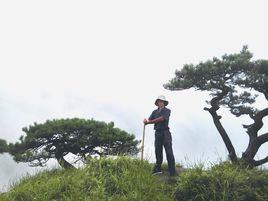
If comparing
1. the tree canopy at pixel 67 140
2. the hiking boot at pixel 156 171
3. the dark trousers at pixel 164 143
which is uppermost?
the tree canopy at pixel 67 140

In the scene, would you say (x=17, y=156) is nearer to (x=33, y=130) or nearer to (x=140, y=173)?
(x=33, y=130)

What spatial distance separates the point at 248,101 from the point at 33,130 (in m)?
8.42

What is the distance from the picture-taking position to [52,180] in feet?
41.2

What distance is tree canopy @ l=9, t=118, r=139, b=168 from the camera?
20.3 metres

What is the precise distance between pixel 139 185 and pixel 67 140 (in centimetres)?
947

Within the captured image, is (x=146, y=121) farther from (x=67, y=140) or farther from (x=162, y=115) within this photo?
(x=67, y=140)

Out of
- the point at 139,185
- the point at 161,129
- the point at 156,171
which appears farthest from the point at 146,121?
the point at 139,185

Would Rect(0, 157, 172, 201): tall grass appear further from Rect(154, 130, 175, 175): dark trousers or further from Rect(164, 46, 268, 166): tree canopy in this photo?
Rect(164, 46, 268, 166): tree canopy

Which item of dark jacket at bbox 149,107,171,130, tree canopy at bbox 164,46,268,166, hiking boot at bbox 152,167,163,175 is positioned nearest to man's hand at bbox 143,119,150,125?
dark jacket at bbox 149,107,171,130

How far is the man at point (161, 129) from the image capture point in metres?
12.6

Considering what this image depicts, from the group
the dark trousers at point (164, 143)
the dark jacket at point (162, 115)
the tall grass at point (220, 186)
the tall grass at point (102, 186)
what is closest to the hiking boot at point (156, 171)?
the tall grass at point (102, 186)

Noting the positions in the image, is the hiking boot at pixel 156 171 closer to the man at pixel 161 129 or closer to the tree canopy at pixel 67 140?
the man at pixel 161 129

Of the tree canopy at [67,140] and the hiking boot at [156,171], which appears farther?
the tree canopy at [67,140]

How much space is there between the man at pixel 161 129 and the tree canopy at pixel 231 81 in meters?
5.28
